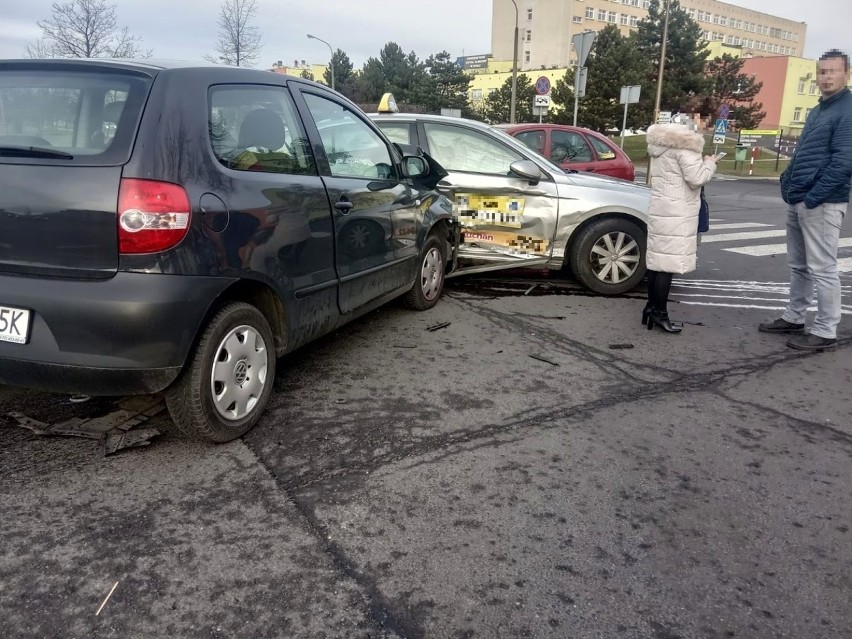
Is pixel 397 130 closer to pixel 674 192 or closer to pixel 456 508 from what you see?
pixel 674 192

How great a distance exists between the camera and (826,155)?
187 inches

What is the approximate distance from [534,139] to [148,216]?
9428 mm

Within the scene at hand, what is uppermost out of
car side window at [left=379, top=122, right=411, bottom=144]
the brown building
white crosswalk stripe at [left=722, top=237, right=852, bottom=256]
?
the brown building

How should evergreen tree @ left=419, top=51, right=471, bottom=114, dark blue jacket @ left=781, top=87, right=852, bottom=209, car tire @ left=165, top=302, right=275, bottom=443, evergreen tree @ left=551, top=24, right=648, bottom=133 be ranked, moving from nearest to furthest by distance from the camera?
car tire @ left=165, top=302, right=275, bottom=443, dark blue jacket @ left=781, top=87, right=852, bottom=209, evergreen tree @ left=551, top=24, right=648, bottom=133, evergreen tree @ left=419, top=51, right=471, bottom=114

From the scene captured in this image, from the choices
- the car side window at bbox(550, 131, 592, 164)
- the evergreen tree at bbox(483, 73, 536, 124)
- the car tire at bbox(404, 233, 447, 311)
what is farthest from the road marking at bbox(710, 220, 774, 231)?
the evergreen tree at bbox(483, 73, 536, 124)

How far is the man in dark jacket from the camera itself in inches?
184

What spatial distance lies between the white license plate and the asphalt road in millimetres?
609

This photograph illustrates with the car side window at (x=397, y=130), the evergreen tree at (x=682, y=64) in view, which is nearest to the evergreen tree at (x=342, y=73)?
the evergreen tree at (x=682, y=64)

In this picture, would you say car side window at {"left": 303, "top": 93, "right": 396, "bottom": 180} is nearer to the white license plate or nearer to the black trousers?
the white license plate

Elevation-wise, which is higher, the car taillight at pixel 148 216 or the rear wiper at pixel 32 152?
the rear wiper at pixel 32 152

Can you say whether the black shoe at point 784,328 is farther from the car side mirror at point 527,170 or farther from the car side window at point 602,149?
the car side window at point 602,149

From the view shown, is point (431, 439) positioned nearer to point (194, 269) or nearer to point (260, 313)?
point (260, 313)

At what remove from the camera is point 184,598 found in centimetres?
216

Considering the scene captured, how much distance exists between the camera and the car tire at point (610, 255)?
6.42 meters
